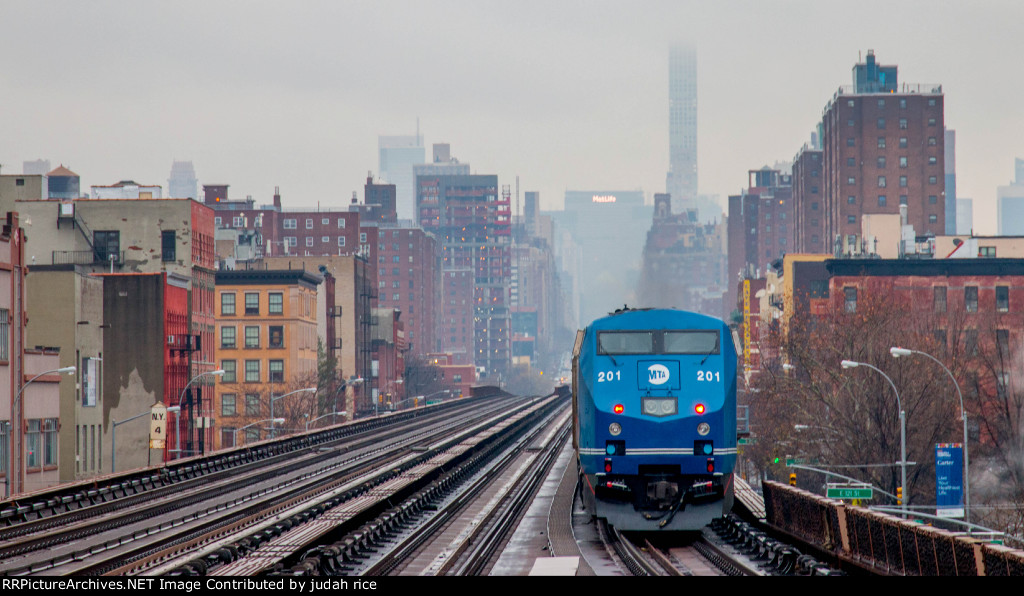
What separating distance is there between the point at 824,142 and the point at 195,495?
490 ft

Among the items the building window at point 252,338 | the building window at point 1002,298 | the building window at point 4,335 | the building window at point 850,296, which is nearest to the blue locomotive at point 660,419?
the building window at point 4,335

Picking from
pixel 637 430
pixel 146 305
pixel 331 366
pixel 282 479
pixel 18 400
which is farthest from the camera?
pixel 331 366

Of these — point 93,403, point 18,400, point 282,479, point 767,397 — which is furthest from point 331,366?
point 282,479

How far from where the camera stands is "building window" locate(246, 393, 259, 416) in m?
102

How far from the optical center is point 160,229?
283ft

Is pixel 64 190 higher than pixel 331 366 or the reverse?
higher

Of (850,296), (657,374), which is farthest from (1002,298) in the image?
(657,374)

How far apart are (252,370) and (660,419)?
8776 cm

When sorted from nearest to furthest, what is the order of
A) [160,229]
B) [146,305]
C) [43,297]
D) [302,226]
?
1. [43,297]
2. [146,305]
3. [160,229]
4. [302,226]

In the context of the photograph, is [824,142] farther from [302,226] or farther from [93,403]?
[93,403]

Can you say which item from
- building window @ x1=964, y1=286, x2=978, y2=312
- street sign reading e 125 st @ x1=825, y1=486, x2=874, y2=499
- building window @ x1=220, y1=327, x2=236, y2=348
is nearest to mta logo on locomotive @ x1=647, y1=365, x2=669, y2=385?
street sign reading e 125 st @ x1=825, y1=486, x2=874, y2=499

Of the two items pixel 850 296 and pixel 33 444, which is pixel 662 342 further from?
pixel 850 296

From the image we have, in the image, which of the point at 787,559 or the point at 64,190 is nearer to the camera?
the point at 787,559

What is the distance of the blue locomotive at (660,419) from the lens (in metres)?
25.7
